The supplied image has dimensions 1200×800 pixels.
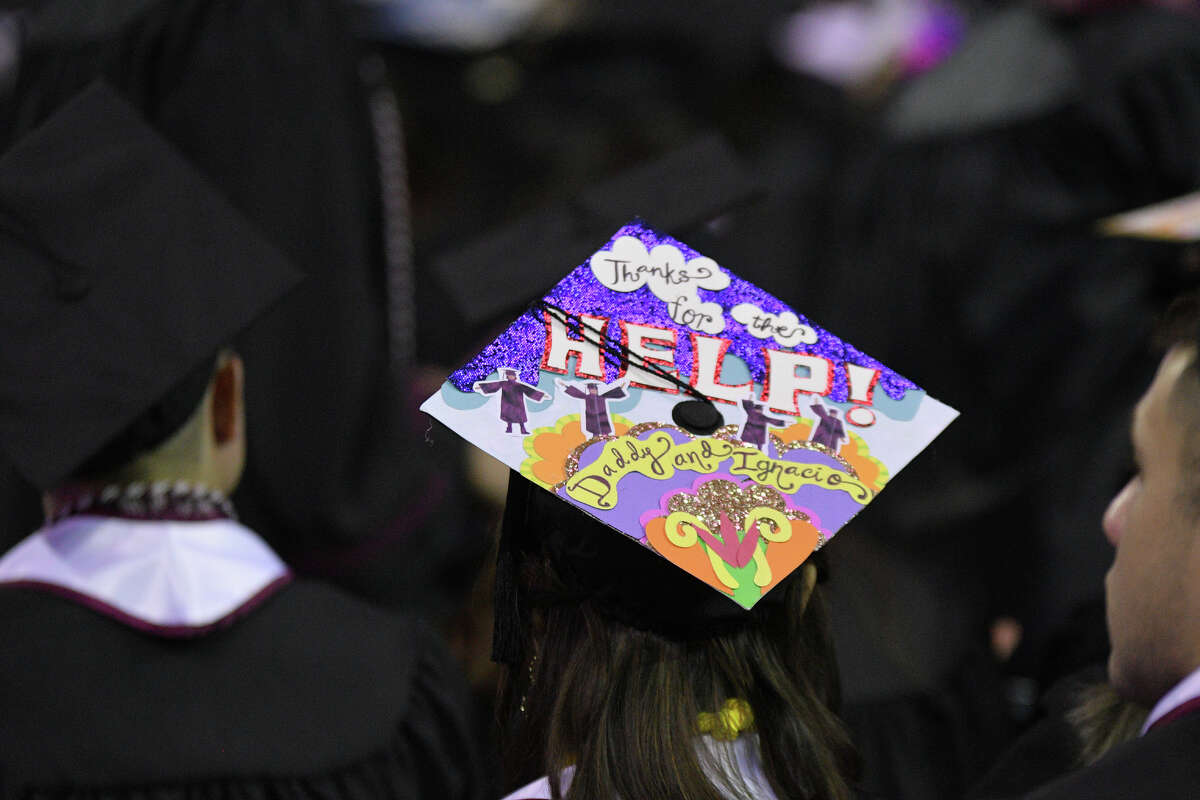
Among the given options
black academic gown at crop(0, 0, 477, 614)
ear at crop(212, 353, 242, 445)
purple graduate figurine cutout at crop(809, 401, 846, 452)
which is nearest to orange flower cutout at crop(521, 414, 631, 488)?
purple graduate figurine cutout at crop(809, 401, 846, 452)

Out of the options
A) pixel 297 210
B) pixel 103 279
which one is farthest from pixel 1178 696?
pixel 297 210

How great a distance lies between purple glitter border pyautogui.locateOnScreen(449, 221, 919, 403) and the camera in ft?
4.58

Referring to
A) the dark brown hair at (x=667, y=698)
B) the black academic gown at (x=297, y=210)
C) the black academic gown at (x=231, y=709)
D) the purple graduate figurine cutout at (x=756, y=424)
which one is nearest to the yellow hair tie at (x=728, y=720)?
the dark brown hair at (x=667, y=698)

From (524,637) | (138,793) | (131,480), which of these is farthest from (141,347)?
(524,637)

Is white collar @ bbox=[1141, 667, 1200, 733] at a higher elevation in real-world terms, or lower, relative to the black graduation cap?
lower

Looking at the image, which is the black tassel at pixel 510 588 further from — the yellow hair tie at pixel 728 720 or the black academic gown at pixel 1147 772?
the black academic gown at pixel 1147 772

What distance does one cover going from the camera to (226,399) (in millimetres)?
2053

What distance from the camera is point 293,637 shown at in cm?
198

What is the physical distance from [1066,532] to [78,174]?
2.26 meters

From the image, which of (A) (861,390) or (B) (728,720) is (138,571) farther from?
(A) (861,390)

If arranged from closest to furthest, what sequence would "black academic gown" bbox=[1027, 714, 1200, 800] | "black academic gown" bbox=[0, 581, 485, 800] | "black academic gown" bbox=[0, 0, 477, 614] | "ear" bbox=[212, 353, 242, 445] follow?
"black academic gown" bbox=[1027, 714, 1200, 800]
"black academic gown" bbox=[0, 581, 485, 800]
"ear" bbox=[212, 353, 242, 445]
"black academic gown" bbox=[0, 0, 477, 614]

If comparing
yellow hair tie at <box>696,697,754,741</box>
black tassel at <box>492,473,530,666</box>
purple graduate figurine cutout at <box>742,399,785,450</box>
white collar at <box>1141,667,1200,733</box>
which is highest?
purple graduate figurine cutout at <box>742,399,785,450</box>

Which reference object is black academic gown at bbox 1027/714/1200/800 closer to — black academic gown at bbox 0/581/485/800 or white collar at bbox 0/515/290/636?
black academic gown at bbox 0/581/485/800

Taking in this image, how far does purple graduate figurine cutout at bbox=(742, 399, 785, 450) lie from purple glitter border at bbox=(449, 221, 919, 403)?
0.04m
